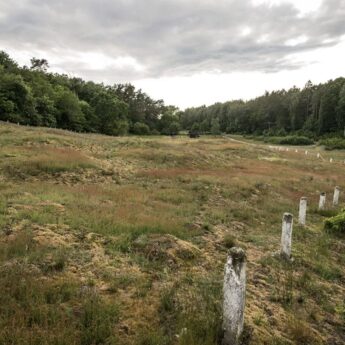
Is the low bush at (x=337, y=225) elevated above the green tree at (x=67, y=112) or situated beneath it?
situated beneath

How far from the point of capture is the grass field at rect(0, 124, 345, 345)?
4738mm

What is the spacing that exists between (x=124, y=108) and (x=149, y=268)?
79.7 meters

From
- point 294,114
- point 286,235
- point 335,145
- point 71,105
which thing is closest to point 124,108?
point 71,105

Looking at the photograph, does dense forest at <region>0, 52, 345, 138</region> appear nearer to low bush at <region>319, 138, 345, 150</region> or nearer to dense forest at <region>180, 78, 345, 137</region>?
dense forest at <region>180, 78, 345, 137</region>

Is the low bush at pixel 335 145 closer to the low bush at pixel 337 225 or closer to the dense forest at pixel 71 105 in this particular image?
the dense forest at pixel 71 105

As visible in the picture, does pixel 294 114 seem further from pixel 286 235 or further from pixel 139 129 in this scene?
pixel 286 235

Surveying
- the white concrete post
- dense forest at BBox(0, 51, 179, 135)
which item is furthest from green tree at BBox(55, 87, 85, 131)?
the white concrete post

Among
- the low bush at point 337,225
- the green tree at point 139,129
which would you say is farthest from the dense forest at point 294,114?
the low bush at point 337,225

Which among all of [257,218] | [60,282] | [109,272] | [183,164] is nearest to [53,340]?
[60,282]

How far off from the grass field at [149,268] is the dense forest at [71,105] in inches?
1733

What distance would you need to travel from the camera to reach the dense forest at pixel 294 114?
87.3 meters

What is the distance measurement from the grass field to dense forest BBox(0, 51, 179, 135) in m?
44.0

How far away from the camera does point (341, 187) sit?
23.3 m

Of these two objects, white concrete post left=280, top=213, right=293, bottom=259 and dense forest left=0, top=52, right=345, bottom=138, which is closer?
white concrete post left=280, top=213, right=293, bottom=259
